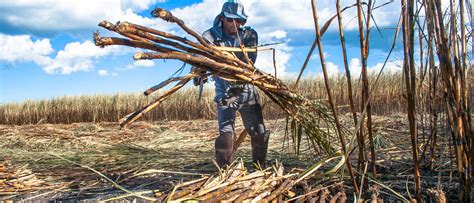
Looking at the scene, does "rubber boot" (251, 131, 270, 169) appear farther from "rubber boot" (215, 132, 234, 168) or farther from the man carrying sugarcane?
"rubber boot" (215, 132, 234, 168)

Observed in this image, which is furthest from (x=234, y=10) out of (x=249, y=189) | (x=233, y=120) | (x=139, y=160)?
(x=139, y=160)

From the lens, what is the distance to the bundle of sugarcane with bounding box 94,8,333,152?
229 centimetres

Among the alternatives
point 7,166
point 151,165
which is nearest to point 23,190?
point 7,166

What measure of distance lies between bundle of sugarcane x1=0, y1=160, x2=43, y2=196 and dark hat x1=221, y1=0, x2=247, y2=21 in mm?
2033

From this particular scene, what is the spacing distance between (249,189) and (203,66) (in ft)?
2.25

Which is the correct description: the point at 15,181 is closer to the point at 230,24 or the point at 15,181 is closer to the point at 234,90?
the point at 234,90

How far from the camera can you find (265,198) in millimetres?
2516

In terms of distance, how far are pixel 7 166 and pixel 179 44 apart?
2657mm

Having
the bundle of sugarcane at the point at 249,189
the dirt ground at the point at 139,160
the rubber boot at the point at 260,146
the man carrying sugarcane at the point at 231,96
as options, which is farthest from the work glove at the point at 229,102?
the bundle of sugarcane at the point at 249,189

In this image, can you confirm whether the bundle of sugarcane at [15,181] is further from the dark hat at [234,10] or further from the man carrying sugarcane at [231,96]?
the dark hat at [234,10]

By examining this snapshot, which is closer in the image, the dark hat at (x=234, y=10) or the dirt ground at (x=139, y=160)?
the dirt ground at (x=139, y=160)

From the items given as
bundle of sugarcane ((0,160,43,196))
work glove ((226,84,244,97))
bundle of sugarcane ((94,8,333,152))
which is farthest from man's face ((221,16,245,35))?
bundle of sugarcane ((0,160,43,196))

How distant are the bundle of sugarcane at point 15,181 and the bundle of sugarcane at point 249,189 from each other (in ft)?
6.24

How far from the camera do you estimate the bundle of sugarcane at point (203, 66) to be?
2293 mm
